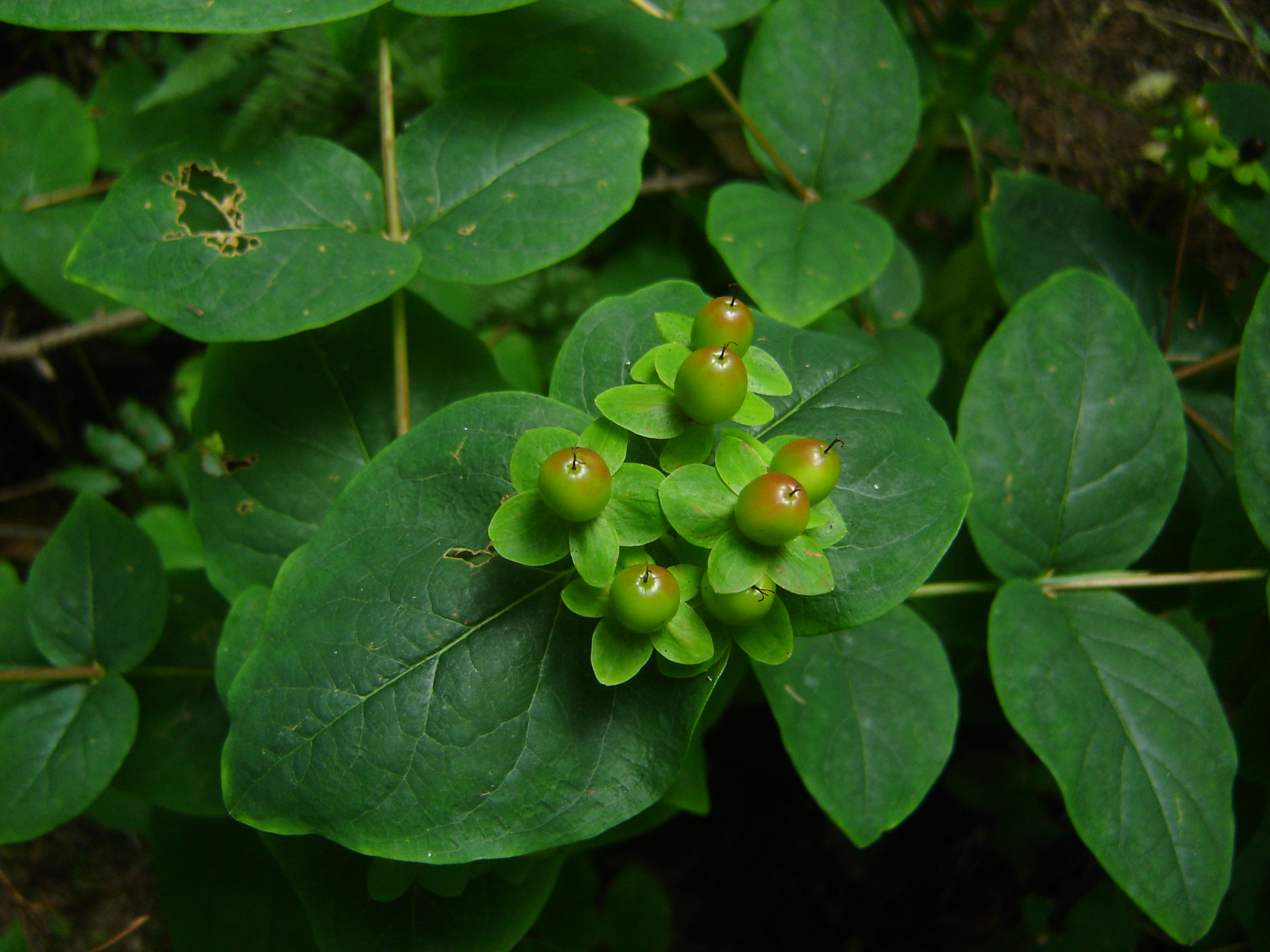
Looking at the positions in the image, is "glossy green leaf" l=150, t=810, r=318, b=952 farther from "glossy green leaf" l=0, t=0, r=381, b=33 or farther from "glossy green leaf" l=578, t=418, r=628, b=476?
"glossy green leaf" l=0, t=0, r=381, b=33

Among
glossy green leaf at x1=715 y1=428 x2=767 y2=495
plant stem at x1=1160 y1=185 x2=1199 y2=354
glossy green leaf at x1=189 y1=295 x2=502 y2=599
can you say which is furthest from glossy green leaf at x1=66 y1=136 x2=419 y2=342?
plant stem at x1=1160 y1=185 x2=1199 y2=354

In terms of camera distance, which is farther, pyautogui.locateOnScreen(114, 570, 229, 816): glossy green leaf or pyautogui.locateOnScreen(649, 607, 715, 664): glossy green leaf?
pyautogui.locateOnScreen(114, 570, 229, 816): glossy green leaf

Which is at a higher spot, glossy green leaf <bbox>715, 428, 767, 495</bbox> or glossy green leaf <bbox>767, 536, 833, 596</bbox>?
glossy green leaf <bbox>715, 428, 767, 495</bbox>

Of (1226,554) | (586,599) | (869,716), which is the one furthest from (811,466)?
(1226,554)

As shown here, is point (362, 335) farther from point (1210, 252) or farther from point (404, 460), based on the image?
point (1210, 252)

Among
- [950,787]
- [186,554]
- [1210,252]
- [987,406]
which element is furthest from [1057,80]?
[186,554]

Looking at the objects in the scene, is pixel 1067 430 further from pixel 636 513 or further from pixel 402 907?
pixel 402 907
